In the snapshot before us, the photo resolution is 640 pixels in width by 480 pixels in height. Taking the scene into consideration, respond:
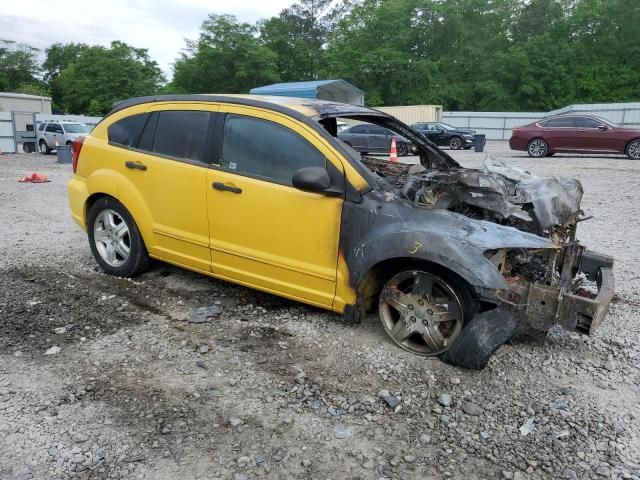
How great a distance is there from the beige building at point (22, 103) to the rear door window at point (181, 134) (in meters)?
40.7

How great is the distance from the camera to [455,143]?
2445 cm

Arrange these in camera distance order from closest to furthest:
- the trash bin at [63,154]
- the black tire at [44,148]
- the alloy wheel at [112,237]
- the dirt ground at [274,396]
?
the dirt ground at [274,396] < the alloy wheel at [112,237] < the trash bin at [63,154] < the black tire at [44,148]

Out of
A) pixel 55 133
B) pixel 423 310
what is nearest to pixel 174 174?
pixel 423 310

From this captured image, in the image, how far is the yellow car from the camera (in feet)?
10.5

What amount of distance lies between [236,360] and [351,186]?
1.40 metres

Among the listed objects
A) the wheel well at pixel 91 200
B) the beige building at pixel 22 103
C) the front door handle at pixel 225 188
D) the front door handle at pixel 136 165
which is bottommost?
the wheel well at pixel 91 200

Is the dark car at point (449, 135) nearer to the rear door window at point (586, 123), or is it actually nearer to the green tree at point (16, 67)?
the rear door window at point (586, 123)

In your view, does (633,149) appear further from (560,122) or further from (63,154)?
(63,154)

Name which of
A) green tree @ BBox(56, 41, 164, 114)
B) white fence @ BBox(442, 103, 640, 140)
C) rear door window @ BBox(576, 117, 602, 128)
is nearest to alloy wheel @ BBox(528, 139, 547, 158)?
rear door window @ BBox(576, 117, 602, 128)

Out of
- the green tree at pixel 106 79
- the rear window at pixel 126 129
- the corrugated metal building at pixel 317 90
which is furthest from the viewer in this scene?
the green tree at pixel 106 79

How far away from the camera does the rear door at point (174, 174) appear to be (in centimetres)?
418

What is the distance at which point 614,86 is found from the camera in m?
39.4

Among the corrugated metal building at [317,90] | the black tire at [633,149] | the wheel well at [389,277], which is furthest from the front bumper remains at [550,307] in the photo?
the corrugated metal building at [317,90]

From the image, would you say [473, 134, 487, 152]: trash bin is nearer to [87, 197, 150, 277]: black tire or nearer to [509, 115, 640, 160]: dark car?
[509, 115, 640, 160]: dark car
